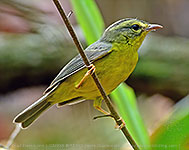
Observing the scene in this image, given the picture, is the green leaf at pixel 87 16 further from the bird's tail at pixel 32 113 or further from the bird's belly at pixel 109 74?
the bird's tail at pixel 32 113

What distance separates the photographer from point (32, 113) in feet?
6.46

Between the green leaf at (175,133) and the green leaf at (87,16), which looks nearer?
the green leaf at (175,133)

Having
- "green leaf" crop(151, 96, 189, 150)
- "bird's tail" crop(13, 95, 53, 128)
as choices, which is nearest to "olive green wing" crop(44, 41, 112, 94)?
"bird's tail" crop(13, 95, 53, 128)

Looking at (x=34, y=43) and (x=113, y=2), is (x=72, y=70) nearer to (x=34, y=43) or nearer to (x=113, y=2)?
(x=34, y=43)

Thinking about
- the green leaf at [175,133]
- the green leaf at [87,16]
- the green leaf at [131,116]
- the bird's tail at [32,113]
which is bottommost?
the green leaf at [131,116]

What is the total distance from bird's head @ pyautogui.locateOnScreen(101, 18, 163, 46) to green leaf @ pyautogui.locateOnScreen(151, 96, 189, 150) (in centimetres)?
89

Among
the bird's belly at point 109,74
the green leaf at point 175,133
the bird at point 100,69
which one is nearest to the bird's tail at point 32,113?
the bird at point 100,69

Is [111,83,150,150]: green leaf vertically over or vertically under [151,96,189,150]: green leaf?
under

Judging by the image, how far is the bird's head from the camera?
194 centimetres

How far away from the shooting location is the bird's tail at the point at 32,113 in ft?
6.11

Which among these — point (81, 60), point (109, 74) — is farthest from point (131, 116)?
point (81, 60)

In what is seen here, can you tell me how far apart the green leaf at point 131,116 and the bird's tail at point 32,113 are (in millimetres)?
428

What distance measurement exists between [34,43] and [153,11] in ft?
7.89

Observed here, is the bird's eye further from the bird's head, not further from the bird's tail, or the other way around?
the bird's tail
